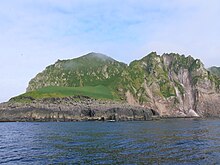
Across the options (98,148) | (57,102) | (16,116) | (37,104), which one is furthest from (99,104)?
(98,148)

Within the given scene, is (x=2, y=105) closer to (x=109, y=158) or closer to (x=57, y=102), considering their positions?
(x=57, y=102)

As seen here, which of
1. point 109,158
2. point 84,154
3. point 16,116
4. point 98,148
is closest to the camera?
point 109,158

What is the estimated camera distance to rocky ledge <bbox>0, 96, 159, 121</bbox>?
582 feet

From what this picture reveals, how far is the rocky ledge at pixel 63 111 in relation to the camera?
178 metres

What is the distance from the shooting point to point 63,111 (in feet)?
595

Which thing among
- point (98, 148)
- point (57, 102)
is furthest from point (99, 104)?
point (98, 148)

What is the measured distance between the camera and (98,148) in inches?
1940

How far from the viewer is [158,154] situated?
142ft

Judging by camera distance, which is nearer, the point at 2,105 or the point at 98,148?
the point at 98,148

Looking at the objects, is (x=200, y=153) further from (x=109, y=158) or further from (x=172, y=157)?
(x=109, y=158)

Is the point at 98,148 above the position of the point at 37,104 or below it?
below

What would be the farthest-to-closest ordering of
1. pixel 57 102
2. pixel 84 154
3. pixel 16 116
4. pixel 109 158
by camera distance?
1. pixel 57 102
2. pixel 16 116
3. pixel 84 154
4. pixel 109 158

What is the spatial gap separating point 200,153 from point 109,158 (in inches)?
586

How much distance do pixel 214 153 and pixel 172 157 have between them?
8.16 metres
